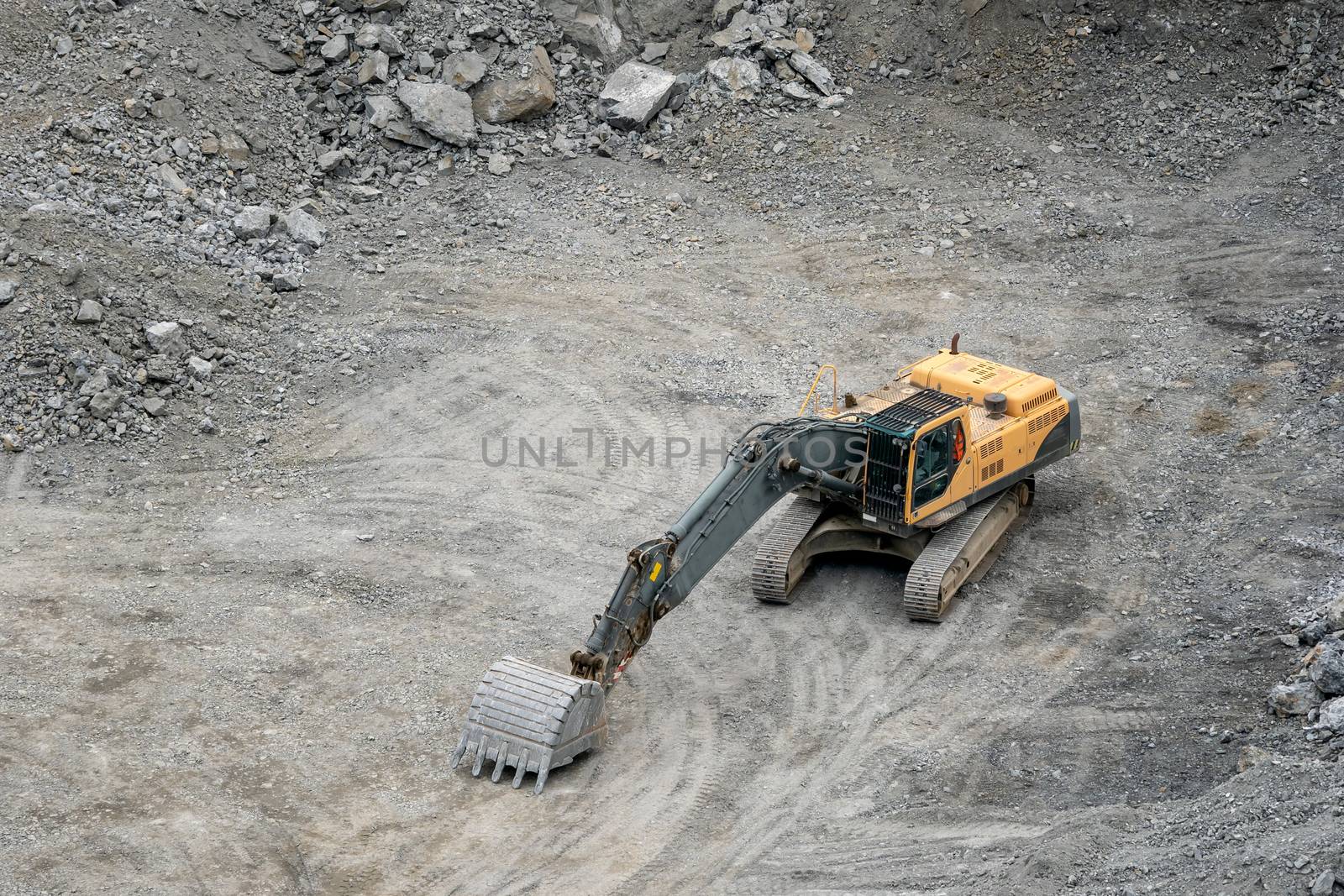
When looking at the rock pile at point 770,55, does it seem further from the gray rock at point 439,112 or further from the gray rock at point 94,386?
the gray rock at point 94,386

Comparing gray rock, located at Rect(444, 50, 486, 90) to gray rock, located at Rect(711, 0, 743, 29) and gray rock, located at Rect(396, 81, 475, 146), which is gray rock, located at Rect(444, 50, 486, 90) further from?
gray rock, located at Rect(711, 0, 743, 29)

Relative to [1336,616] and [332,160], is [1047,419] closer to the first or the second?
[1336,616]

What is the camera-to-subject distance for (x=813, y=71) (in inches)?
941

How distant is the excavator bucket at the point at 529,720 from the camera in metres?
11.9

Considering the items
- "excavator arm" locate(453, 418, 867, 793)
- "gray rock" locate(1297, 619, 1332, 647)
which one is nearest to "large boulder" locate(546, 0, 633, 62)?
"excavator arm" locate(453, 418, 867, 793)

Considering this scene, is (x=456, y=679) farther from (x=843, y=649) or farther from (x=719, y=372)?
(x=719, y=372)

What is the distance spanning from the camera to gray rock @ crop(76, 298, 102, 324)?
57.9ft

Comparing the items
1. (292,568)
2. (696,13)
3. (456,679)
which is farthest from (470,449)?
(696,13)

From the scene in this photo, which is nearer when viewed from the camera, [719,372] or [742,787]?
[742,787]

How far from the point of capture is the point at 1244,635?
13.6 metres

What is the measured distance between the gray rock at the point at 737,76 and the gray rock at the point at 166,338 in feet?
31.7

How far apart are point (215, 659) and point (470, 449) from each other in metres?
4.42

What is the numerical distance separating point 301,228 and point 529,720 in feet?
36.1

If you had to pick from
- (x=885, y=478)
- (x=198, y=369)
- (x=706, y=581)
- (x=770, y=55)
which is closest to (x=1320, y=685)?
(x=885, y=478)
